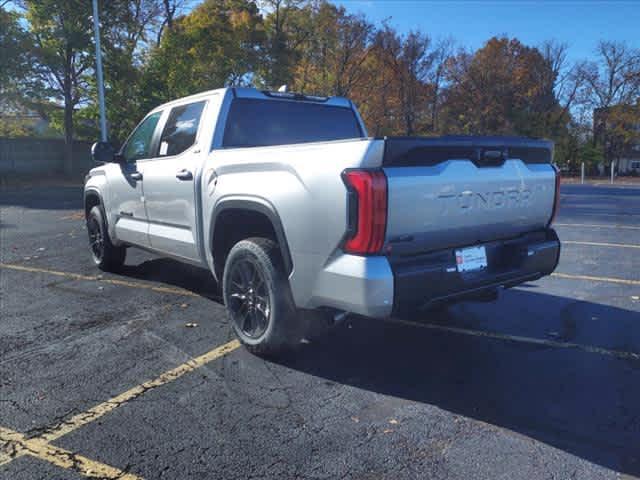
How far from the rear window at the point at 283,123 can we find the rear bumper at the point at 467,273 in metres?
2.14

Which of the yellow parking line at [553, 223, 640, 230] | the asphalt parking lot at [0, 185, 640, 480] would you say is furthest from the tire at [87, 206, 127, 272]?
the yellow parking line at [553, 223, 640, 230]

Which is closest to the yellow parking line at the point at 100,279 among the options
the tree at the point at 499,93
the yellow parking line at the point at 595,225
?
the yellow parking line at the point at 595,225

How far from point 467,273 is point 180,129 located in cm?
300

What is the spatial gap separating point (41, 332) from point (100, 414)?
5.91ft

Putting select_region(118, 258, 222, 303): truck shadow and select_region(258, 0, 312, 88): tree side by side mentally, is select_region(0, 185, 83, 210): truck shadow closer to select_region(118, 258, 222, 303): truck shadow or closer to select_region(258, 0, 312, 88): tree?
select_region(118, 258, 222, 303): truck shadow

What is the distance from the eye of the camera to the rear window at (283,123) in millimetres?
4699

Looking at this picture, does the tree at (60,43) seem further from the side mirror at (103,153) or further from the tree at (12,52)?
the side mirror at (103,153)

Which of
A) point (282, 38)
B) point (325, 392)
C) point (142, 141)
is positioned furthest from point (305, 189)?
point (282, 38)

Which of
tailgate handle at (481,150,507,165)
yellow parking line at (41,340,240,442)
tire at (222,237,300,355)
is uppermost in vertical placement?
tailgate handle at (481,150,507,165)

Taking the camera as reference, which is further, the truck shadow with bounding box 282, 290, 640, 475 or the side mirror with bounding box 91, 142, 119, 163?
the side mirror with bounding box 91, 142, 119, 163

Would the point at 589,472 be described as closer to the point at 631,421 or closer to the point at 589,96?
the point at 631,421

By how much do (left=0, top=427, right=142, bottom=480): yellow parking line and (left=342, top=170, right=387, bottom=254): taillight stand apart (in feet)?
5.44

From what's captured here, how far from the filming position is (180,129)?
504cm

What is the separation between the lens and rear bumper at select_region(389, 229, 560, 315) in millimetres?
3119
